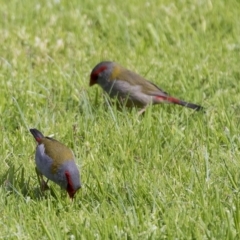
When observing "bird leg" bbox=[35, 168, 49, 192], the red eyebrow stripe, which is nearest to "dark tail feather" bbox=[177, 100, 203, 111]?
the red eyebrow stripe

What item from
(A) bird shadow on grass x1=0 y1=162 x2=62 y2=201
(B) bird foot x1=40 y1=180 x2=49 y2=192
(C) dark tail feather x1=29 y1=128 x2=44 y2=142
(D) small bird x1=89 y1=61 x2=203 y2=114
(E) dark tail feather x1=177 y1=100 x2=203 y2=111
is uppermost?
(C) dark tail feather x1=29 y1=128 x2=44 y2=142

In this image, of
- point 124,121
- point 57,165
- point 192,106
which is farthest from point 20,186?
point 192,106

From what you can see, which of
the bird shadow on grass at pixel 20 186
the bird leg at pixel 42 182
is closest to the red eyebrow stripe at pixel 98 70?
the bird shadow on grass at pixel 20 186

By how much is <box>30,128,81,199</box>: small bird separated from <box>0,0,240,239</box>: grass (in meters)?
0.10

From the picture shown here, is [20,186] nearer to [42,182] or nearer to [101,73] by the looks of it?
[42,182]

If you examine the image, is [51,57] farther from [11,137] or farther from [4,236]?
[4,236]

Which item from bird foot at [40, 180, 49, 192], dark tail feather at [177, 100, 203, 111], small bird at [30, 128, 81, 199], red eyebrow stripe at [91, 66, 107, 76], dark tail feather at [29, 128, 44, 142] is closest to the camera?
small bird at [30, 128, 81, 199]

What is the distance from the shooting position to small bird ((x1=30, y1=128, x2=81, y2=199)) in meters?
5.64

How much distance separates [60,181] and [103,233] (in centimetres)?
89

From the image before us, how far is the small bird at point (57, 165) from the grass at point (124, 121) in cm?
10

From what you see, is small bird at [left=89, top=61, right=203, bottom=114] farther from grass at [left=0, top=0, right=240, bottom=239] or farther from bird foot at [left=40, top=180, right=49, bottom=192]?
bird foot at [left=40, top=180, right=49, bottom=192]

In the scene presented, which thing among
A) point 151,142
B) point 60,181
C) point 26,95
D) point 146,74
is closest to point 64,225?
point 60,181

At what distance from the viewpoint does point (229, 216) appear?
16.4ft

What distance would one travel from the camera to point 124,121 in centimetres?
706
